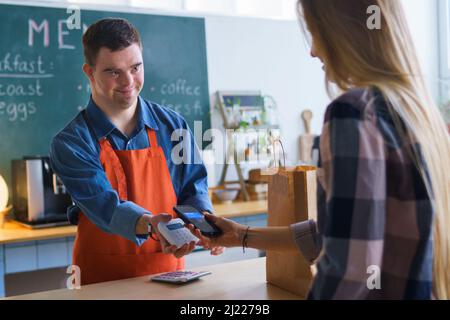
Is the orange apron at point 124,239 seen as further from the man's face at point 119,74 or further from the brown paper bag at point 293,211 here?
the brown paper bag at point 293,211

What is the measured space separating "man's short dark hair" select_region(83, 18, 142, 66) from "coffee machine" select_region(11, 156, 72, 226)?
51.9 inches

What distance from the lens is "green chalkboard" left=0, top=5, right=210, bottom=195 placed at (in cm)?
314

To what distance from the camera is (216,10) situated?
146 inches

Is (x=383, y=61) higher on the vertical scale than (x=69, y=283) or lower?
higher

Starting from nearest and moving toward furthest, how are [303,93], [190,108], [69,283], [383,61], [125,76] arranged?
[383,61] < [69,283] < [125,76] < [190,108] < [303,93]

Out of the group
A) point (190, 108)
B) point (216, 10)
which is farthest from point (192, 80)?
point (216, 10)

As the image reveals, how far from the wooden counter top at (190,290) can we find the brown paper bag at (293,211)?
0.03 meters

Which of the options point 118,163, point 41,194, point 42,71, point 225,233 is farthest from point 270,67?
point 225,233

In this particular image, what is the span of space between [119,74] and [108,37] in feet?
0.37

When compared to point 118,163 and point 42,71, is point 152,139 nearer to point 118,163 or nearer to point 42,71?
point 118,163

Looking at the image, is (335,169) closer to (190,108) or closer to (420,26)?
(190,108)

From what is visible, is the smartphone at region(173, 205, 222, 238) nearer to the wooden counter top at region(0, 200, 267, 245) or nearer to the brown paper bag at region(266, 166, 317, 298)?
the brown paper bag at region(266, 166, 317, 298)

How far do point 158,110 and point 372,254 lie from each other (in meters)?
1.12

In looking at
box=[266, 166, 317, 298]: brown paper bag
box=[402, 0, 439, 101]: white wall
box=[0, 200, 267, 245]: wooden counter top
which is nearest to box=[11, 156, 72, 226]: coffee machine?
box=[0, 200, 267, 245]: wooden counter top
